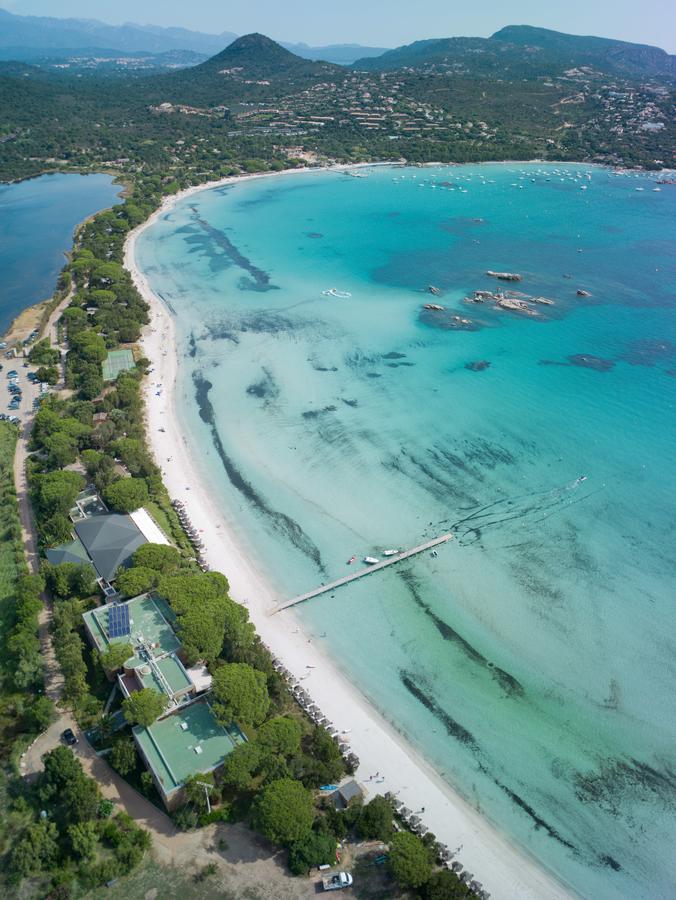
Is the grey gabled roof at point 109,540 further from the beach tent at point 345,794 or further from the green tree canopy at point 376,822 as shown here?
the green tree canopy at point 376,822

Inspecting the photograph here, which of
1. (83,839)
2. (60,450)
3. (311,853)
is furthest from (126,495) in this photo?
(311,853)

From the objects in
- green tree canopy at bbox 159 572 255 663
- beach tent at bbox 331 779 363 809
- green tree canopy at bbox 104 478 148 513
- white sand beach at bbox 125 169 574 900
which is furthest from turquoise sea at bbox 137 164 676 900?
green tree canopy at bbox 104 478 148 513

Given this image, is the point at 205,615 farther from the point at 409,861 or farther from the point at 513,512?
the point at 513,512

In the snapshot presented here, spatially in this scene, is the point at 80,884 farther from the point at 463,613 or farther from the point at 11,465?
the point at 11,465

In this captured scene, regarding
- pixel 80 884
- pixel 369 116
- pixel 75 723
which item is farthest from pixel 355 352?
pixel 369 116

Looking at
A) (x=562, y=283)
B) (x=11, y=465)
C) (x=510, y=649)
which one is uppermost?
(x=562, y=283)

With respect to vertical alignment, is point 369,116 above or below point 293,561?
above
